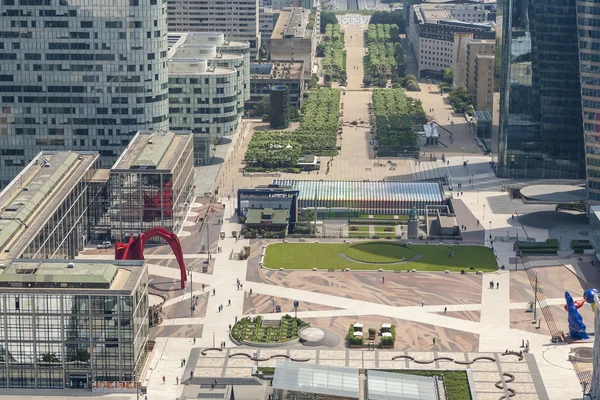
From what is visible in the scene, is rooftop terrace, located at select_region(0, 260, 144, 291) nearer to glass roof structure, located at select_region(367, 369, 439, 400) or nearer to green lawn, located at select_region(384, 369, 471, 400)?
glass roof structure, located at select_region(367, 369, 439, 400)

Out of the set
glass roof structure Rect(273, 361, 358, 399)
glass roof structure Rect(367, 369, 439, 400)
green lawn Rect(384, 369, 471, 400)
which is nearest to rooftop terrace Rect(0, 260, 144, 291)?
glass roof structure Rect(273, 361, 358, 399)

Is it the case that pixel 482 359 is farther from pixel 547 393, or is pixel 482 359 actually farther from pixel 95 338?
pixel 95 338

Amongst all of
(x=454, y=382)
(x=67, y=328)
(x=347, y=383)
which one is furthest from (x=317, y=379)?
(x=67, y=328)

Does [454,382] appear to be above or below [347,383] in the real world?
below

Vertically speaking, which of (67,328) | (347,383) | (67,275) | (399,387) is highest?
(67,275)

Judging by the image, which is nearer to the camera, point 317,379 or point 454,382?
point 317,379

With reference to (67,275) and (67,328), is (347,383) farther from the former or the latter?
(67,275)

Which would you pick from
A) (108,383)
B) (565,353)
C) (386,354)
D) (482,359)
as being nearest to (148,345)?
(108,383)
